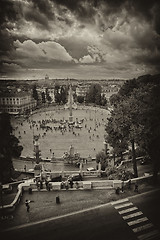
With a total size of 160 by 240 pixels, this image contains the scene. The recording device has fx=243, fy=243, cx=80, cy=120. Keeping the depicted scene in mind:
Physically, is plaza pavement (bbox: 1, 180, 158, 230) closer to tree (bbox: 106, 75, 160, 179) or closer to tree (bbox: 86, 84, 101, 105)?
tree (bbox: 106, 75, 160, 179)

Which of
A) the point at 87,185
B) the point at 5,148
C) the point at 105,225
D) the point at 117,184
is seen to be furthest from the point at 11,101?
the point at 105,225

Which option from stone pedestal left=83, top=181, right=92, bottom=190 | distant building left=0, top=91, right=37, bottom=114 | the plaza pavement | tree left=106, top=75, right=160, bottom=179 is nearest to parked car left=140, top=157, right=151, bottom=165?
tree left=106, top=75, right=160, bottom=179

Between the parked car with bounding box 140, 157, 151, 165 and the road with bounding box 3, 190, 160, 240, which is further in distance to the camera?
the parked car with bounding box 140, 157, 151, 165

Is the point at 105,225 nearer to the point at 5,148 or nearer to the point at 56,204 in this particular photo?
the point at 56,204

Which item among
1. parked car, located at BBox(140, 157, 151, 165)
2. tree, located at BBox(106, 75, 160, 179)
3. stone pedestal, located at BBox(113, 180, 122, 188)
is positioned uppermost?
tree, located at BBox(106, 75, 160, 179)

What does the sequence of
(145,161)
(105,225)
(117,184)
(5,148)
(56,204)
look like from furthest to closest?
(145,161) → (5,148) → (117,184) → (56,204) → (105,225)

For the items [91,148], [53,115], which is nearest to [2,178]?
[91,148]

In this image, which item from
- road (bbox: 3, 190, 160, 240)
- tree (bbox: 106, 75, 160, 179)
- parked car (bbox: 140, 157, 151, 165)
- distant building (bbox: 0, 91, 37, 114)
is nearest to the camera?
road (bbox: 3, 190, 160, 240)

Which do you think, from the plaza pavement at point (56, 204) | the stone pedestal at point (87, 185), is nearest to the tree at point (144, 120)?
the plaza pavement at point (56, 204)

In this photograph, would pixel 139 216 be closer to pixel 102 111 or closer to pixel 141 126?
pixel 141 126

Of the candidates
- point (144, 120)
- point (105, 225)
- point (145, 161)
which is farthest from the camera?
point (145, 161)
